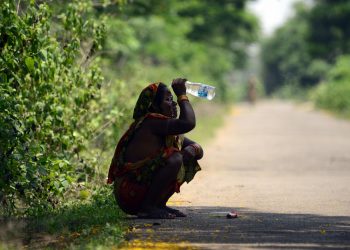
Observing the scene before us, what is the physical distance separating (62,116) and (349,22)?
5635cm

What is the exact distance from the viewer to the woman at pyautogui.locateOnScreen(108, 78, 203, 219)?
29.4 ft

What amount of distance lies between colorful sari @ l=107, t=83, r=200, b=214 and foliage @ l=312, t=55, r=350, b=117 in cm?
3253

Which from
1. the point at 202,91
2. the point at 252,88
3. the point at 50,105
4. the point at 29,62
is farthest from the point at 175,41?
the point at 202,91

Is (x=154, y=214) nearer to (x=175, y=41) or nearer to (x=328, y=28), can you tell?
(x=175, y=41)

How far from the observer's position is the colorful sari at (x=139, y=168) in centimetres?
902

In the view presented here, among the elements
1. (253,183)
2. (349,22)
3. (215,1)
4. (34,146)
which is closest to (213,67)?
(215,1)

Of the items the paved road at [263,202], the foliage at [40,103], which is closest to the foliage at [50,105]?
the foliage at [40,103]

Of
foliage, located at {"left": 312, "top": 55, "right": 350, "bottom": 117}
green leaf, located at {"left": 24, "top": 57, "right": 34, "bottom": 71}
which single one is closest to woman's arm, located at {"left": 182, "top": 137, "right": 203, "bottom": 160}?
green leaf, located at {"left": 24, "top": 57, "right": 34, "bottom": 71}

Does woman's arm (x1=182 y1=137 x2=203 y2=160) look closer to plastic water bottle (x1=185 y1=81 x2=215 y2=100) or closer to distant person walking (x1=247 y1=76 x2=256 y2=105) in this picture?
plastic water bottle (x1=185 y1=81 x2=215 y2=100)

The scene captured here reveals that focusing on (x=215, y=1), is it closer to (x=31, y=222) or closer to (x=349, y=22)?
(x=349, y=22)

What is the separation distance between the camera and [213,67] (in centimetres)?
5384

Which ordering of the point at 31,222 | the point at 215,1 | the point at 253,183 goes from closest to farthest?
the point at 31,222 → the point at 253,183 → the point at 215,1

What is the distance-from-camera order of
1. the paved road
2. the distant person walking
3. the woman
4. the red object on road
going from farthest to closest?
the distant person walking → the red object on road → the woman → the paved road

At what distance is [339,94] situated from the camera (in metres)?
46.2
